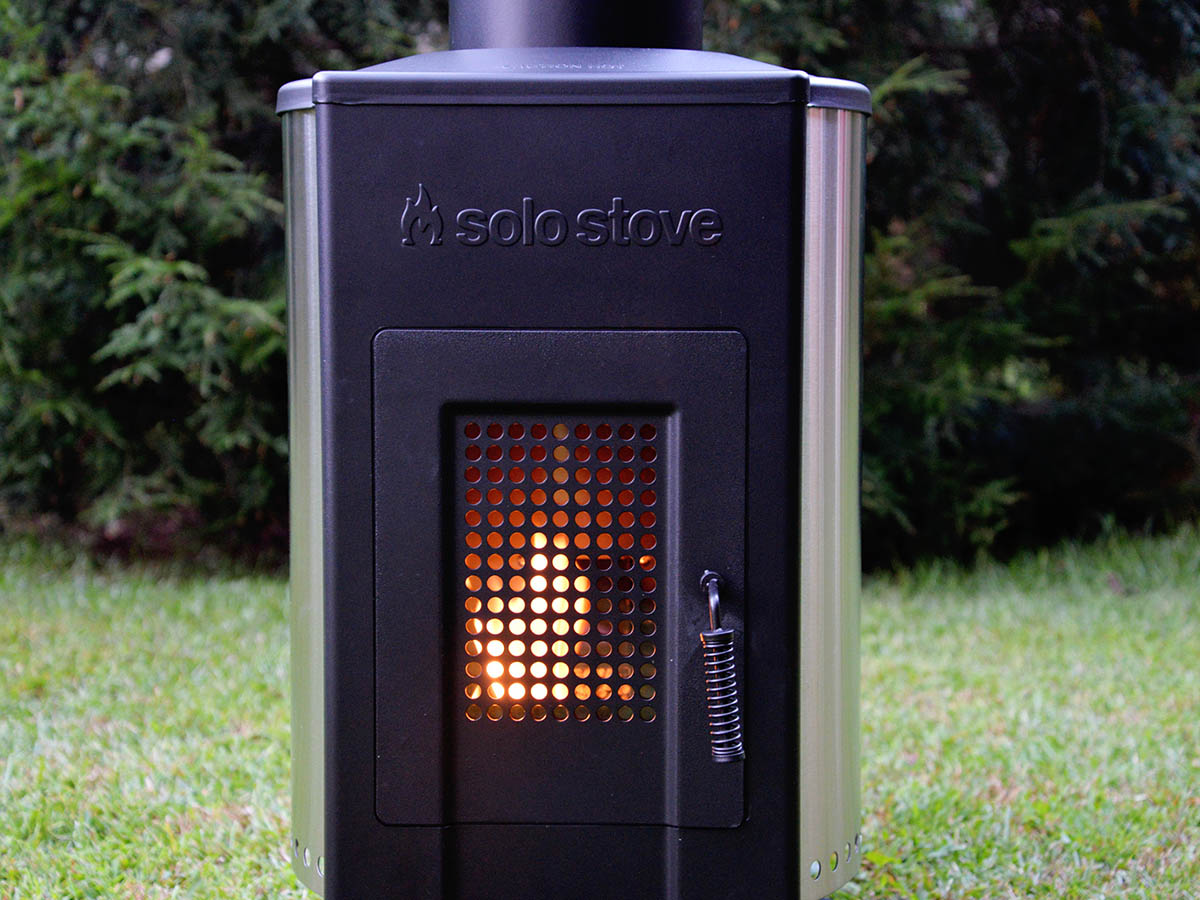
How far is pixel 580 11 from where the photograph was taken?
1730 millimetres

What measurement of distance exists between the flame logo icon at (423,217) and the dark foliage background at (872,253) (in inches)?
104

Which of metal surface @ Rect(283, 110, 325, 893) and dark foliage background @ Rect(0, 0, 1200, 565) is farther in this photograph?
dark foliage background @ Rect(0, 0, 1200, 565)

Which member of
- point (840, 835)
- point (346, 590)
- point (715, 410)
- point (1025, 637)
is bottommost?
point (1025, 637)

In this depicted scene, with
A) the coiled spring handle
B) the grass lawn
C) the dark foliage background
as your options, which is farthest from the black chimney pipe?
the dark foliage background

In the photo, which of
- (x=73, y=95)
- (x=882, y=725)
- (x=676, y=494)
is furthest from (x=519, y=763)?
(x=73, y=95)

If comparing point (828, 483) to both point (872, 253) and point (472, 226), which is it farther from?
point (872, 253)

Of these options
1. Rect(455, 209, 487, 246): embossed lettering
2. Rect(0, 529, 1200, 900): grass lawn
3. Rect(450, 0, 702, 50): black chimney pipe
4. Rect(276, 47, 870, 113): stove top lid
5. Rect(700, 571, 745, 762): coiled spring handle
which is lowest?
Rect(0, 529, 1200, 900): grass lawn

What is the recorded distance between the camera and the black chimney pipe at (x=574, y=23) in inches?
68.2

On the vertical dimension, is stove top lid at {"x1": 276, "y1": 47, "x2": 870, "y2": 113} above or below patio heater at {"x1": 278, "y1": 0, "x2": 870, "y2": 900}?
above

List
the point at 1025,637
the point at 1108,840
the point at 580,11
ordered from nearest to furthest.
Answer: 1. the point at 580,11
2. the point at 1108,840
3. the point at 1025,637

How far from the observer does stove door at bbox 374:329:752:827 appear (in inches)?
61.1

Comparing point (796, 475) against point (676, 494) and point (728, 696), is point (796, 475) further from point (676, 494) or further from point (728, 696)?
point (728, 696)

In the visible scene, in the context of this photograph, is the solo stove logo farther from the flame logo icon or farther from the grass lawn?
the grass lawn

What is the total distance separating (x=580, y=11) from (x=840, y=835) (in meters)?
1.23
